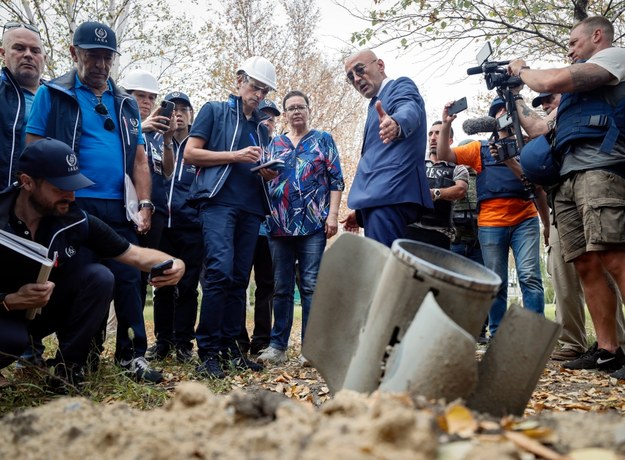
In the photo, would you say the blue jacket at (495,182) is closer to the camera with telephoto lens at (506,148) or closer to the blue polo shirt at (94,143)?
the camera with telephoto lens at (506,148)

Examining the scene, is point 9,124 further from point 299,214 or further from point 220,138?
point 299,214

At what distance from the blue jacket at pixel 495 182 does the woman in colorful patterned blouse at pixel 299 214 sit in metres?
1.39

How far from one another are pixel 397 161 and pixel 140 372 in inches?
87.6

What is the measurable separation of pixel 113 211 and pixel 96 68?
39.6 inches

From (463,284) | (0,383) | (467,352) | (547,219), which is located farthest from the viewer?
(547,219)

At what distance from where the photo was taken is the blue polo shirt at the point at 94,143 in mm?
3857

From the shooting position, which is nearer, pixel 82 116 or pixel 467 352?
pixel 467 352

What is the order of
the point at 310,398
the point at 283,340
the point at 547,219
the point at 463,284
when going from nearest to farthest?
the point at 463,284, the point at 310,398, the point at 283,340, the point at 547,219

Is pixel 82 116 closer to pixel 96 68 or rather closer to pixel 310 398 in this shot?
pixel 96 68

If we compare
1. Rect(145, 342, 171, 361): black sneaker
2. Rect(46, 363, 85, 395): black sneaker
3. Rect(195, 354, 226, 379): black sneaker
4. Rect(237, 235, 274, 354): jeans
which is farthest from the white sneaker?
Rect(46, 363, 85, 395): black sneaker

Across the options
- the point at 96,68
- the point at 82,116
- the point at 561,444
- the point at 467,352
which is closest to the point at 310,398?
the point at 467,352

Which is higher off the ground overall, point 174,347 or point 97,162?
point 97,162

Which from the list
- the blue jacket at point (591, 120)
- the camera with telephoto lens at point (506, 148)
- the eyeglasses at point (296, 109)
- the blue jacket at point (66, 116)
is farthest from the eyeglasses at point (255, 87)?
the blue jacket at point (591, 120)

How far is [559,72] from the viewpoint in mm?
3674
